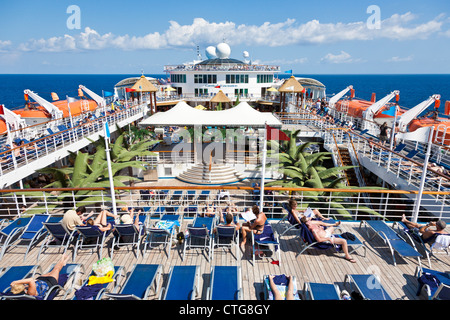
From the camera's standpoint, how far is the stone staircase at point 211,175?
1597 cm

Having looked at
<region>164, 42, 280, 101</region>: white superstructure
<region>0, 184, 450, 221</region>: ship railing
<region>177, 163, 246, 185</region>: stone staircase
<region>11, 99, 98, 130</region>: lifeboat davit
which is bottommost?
<region>177, 163, 246, 185</region>: stone staircase

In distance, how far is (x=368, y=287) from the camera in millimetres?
4301

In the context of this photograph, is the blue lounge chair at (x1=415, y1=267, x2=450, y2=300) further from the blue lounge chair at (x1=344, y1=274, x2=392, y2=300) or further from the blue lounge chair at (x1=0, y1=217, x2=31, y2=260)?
the blue lounge chair at (x1=0, y1=217, x2=31, y2=260)

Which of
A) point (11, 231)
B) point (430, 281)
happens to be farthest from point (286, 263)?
point (11, 231)

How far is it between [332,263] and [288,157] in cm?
814

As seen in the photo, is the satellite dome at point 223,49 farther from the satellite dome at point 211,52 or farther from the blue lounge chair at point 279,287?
the blue lounge chair at point 279,287

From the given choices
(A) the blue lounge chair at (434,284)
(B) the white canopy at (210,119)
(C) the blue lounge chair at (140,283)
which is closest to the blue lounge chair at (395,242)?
(A) the blue lounge chair at (434,284)

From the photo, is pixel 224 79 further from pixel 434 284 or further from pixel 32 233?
pixel 434 284

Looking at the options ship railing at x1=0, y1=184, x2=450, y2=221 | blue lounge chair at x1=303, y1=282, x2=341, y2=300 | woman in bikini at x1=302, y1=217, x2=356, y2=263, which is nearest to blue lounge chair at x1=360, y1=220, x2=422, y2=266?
ship railing at x1=0, y1=184, x2=450, y2=221

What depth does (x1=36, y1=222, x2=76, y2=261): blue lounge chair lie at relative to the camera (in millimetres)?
5543

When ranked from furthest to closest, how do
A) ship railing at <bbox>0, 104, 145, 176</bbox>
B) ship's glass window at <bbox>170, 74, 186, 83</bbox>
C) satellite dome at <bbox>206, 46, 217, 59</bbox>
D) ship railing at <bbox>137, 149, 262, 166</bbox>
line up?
satellite dome at <bbox>206, 46, 217, 59</bbox>, ship's glass window at <bbox>170, 74, 186, 83</bbox>, ship railing at <bbox>137, 149, 262, 166</bbox>, ship railing at <bbox>0, 104, 145, 176</bbox>

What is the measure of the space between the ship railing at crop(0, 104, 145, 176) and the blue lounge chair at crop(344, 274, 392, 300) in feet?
36.9
